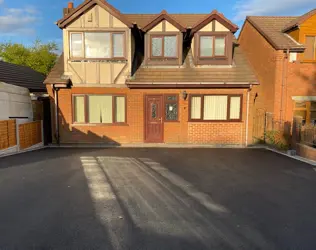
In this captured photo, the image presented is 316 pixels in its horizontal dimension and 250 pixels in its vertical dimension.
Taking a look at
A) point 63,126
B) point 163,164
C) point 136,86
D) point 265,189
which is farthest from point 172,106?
point 265,189

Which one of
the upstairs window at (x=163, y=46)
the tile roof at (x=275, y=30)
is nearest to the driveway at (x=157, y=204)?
the upstairs window at (x=163, y=46)

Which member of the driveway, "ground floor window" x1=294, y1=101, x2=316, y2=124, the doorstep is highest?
"ground floor window" x1=294, y1=101, x2=316, y2=124

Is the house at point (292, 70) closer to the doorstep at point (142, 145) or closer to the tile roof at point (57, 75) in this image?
the doorstep at point (142, 145)

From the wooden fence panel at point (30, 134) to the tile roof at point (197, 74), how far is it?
16.1 ft

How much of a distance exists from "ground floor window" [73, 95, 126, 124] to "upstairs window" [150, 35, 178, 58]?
9.20 feet

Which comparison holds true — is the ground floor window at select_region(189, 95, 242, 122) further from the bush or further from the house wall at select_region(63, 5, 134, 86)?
the house wall at select_region(63, 5, 134, 86)

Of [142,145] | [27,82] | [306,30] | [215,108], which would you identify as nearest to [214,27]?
[215,108]

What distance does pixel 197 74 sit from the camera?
1134 centimetres

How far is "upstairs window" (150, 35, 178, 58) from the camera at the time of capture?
1152 centimetres


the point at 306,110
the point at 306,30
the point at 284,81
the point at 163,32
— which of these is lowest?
the point at 306,110

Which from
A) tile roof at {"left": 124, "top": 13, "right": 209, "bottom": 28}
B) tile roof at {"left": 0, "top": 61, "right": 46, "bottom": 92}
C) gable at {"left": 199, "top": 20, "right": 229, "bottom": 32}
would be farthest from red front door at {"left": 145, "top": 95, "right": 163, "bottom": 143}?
tile roof at {"left": 0, "top": 61, "right": 46, "bottom": 92}

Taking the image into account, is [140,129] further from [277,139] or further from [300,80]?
[300,80]

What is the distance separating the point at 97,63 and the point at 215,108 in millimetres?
5992

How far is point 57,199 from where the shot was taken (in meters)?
4.94
